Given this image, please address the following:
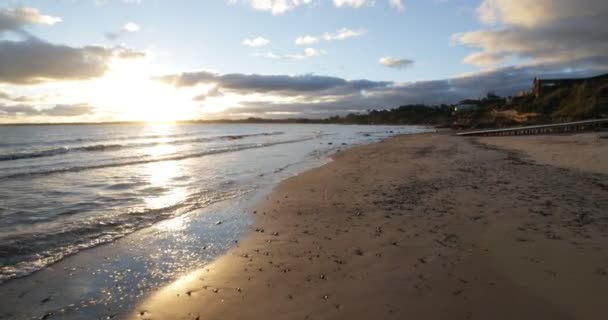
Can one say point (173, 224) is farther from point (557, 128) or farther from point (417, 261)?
point (557, 128)

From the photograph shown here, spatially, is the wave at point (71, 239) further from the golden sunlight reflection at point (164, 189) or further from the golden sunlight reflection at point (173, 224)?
the golden sunlight reflection at point (164, 189)

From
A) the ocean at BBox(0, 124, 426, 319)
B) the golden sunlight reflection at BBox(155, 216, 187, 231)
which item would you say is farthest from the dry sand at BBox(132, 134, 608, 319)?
the golden sunlight reflection at BBox(155, 216, 187, 231)

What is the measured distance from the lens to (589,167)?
13.9m

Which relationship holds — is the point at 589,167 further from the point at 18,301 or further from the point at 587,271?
the point at 18,301

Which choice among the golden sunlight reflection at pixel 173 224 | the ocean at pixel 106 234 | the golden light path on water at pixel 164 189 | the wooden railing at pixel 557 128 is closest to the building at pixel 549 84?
the wooden railing at pixel 557 128

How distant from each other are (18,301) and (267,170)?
587 inches

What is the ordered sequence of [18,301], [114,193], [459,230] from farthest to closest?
[114,193]
[459,230]
[18,301]

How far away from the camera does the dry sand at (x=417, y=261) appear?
4281 millimetres

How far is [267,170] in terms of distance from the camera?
1961cm

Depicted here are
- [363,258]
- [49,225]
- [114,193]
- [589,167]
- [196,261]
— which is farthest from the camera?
[589,167]

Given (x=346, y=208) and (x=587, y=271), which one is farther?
(x=346, y=208)

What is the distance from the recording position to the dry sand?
4.28m

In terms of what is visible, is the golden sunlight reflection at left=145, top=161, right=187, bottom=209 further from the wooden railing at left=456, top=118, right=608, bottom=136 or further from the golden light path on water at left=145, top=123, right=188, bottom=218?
the wooden railing at left=456, top=118, right=608, bottom=136

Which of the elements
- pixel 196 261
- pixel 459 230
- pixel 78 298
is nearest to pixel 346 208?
pixel 459 230
